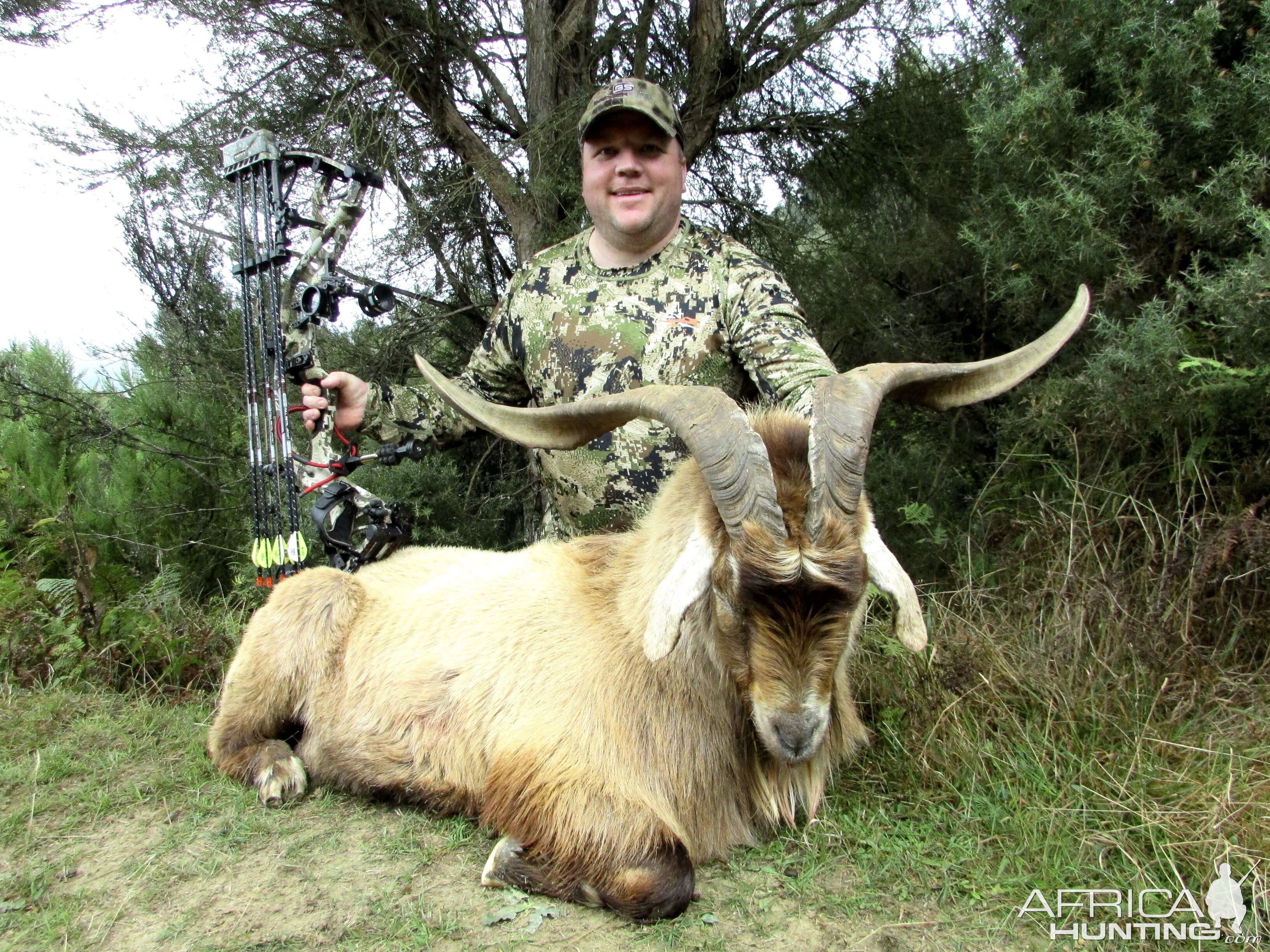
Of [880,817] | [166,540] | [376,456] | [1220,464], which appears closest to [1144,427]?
[1220,464]

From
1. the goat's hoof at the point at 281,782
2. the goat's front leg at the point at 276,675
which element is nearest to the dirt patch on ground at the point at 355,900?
the goat's hoof at the point at 281,782

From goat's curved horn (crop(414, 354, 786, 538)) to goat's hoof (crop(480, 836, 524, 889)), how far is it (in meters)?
1.21

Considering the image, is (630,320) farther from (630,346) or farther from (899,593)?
(899,593)

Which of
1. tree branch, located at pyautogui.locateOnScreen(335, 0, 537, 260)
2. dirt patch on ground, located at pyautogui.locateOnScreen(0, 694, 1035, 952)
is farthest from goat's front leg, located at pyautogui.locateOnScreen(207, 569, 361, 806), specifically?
tree branch, located at pyautogui.locateOnScreen(335, 0, 537, 260)

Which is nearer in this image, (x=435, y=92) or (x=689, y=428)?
(x=689, y=428)

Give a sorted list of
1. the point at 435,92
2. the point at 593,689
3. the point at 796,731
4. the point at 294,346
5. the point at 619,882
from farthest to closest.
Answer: the point at 435,92, the point at 294,346, the point at 593,689, the point at 619,882, the point at 796,731

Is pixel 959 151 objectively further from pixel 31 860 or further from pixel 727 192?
pixel 31 860

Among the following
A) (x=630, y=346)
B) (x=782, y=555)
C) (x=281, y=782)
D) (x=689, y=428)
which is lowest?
(x=281, y=782)

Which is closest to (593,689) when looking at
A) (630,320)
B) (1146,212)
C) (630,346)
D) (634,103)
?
(630,346)

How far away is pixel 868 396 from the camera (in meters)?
2.41

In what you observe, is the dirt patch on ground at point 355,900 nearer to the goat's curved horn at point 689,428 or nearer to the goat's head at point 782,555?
the goat's head at point 782,555

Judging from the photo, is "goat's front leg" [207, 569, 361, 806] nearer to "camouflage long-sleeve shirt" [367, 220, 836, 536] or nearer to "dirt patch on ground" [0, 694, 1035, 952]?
"dirt patch on ground" [0, 694, 1035, 952]

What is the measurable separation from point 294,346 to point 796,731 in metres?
2.64

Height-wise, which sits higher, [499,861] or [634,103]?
[634,103]
